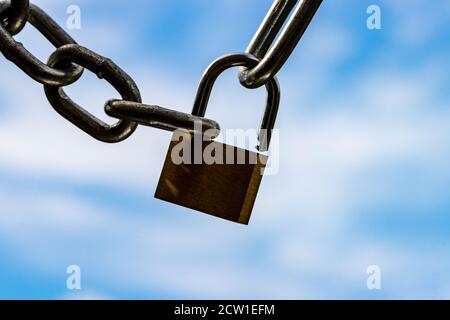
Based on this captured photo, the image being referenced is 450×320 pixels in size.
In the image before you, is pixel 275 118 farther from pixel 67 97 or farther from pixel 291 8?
pixel 67 97

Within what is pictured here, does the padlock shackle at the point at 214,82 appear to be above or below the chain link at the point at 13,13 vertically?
below

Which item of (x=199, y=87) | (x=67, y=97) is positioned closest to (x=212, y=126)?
(x=199, y=87)

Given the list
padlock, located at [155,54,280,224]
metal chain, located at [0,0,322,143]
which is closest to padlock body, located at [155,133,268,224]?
padlock, located at [155,54,280,224]

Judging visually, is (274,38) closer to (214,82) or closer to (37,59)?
(214,82)

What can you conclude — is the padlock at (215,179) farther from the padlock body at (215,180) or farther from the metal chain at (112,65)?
the metal chain at (112,65)

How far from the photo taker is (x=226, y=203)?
0.88 metres

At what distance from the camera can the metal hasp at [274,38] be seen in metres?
0.68

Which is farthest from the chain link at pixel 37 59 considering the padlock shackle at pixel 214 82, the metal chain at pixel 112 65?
the padlock shackle at pixel 214 82

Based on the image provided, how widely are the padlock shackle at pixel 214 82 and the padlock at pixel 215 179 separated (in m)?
0.01

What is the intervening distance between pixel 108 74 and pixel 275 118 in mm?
227

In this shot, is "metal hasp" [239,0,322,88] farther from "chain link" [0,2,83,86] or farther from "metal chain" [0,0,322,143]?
"chain link" [0,2,83,86]

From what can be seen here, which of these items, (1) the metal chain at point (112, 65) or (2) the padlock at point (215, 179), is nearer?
(1) the metal chain at point (112, 65)

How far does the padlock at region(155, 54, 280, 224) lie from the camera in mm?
857

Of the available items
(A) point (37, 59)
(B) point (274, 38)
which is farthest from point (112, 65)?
(B) point (274, 38)
